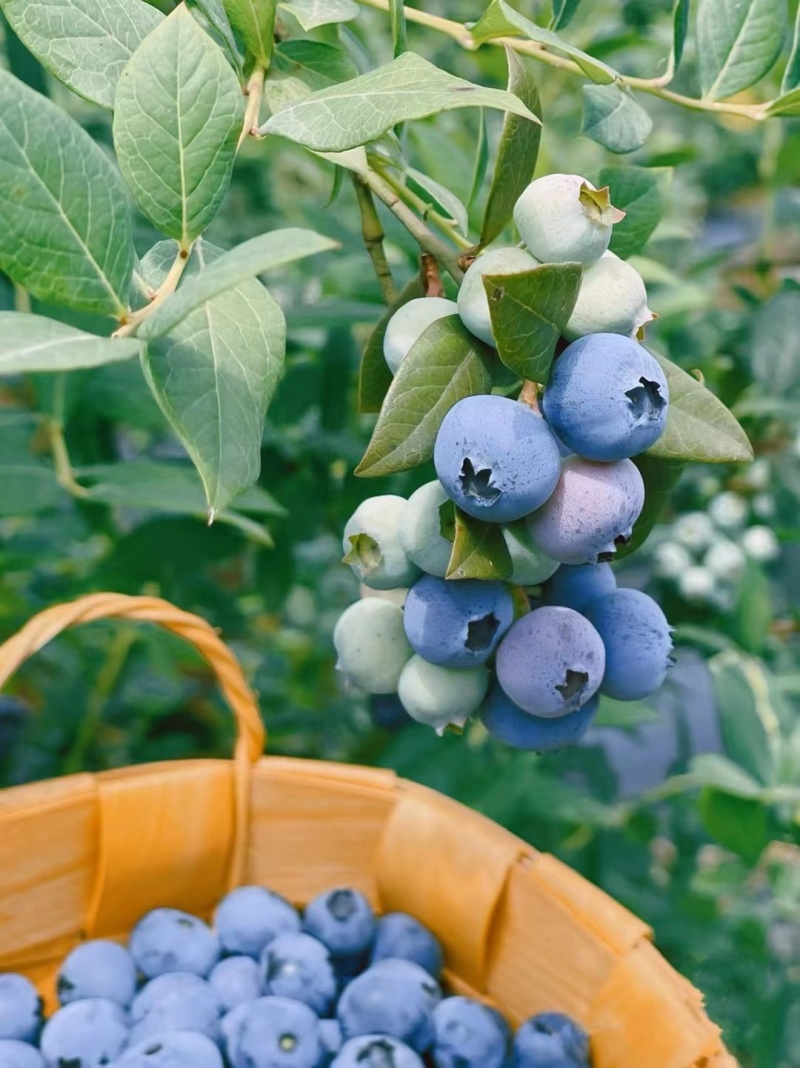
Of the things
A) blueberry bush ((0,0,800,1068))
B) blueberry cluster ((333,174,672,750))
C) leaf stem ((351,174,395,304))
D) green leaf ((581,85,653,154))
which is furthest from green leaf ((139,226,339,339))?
green leaf ((581,85,653,154))

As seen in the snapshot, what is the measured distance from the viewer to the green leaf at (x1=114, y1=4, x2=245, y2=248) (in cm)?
43

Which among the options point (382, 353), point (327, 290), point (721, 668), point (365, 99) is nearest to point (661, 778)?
point (721, 668)

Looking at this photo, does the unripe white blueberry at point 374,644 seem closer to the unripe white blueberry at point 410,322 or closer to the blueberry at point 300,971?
the unripe white blueberry at point 410,322

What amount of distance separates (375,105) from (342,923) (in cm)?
65

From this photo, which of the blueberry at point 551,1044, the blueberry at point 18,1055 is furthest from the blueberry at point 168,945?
the blueberry at point 551,1044

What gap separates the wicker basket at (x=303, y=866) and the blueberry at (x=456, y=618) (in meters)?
0.31

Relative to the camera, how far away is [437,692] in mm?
535

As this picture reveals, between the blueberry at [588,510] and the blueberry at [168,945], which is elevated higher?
the blueberry at [588,510]

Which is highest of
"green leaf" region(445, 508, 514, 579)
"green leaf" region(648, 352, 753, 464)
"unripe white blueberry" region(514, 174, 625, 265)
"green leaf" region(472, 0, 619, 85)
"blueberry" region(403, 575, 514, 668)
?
"green leaf" region(472, 0, 619, 85)

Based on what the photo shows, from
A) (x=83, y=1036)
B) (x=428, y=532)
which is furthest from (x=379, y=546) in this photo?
(x=83, y=1036)

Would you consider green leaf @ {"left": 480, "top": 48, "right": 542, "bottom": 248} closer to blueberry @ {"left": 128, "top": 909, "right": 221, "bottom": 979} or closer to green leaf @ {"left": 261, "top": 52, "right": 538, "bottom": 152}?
green leaf @ {"left": 261, "top": 52, "right": 538, "bottom": 152}

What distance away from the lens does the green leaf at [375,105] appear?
1.34 ft

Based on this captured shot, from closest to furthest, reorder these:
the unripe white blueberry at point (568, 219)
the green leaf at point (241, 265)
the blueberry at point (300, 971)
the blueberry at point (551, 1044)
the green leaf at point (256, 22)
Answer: the green leaf at point (241, 265)
the unripe white blueberry at point (568, 219)
the green leaf at point (256, 22)
the blueberry at point (551, 1044)
the blueberry at point (300, 971)

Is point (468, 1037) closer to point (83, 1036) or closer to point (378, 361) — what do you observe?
point (83, 1036)
